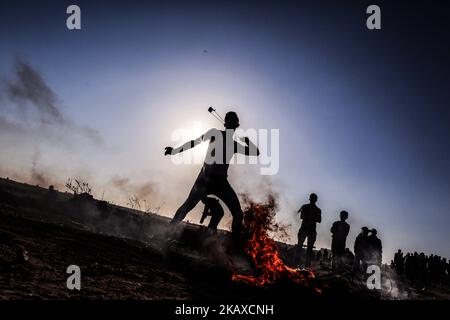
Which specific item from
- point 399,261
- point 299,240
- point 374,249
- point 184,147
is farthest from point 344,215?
point 399,261

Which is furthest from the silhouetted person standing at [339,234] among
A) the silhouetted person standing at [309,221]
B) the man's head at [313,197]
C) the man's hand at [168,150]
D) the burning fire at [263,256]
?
the man's hand at [168,150]

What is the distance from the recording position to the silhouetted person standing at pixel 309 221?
11992 mm

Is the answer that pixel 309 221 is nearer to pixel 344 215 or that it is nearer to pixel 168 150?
pixel 344 215

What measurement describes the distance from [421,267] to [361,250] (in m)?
11.0

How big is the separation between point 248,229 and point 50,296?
5.24 m

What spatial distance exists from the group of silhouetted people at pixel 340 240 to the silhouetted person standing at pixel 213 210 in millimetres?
6001

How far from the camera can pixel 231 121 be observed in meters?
6.59

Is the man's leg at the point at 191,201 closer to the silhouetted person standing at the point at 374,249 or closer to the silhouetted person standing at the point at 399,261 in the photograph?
the silhouetted person standing at the point at 374,249

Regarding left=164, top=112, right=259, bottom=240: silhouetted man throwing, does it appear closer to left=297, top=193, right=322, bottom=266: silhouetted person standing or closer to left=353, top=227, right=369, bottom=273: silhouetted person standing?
left=297, top=193, right=322, bottom=266: silhouetted person standing

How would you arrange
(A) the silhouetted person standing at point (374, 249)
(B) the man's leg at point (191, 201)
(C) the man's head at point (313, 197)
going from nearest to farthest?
(B) the man's leg at point (191, 201) < (C) the man's head at point (313, 197) < (A) the silhouetted person standing at point (374, 249)

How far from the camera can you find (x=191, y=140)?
20.1 ft

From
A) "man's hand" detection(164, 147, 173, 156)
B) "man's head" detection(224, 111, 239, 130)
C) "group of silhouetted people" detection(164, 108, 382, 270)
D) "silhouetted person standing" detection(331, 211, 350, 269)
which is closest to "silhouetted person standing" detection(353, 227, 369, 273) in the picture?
"silhouetted person standing" detection(331, 211, 350, 269)
